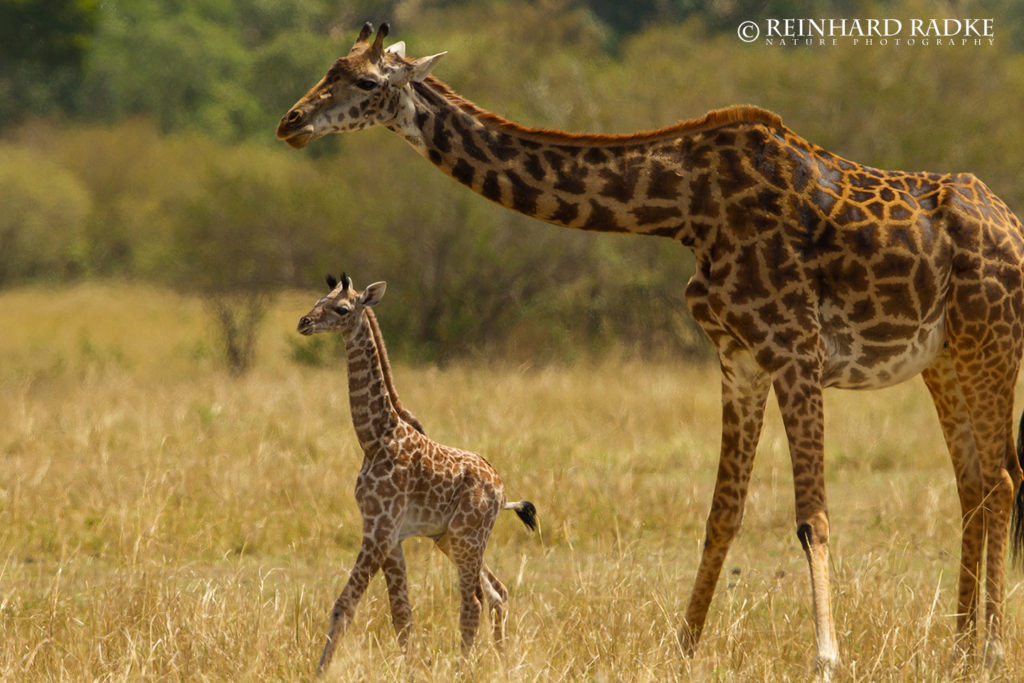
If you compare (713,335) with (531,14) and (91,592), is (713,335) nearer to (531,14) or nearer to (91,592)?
(91,592)

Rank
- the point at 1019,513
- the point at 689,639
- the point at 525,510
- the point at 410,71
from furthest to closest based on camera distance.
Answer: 1. the point at 1019,513
2. the point at 689,639
3. the point at 525,510
4. the point at 410,71

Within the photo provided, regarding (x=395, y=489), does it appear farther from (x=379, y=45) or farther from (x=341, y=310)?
(x=379, y=45)

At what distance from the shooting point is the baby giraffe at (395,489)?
4.61 metres

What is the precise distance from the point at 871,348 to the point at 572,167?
1.33 metres

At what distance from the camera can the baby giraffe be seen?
15.1ft

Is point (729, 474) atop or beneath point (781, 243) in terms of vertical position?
beneath

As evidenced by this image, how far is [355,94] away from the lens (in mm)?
4645

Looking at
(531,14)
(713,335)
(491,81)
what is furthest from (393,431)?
(531,14)

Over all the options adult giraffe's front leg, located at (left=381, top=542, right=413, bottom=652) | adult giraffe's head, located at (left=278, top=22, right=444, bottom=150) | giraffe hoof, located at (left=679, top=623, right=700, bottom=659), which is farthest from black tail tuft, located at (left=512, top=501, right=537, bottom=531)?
adult giraffe's head, located at (left=278, top=22, right=444, bottom=150)

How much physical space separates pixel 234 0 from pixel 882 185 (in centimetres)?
4025

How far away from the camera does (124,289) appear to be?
22.2 m

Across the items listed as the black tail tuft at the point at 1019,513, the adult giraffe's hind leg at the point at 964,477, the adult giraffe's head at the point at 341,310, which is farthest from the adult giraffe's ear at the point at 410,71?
the black tail tuft at the point at 1019,513

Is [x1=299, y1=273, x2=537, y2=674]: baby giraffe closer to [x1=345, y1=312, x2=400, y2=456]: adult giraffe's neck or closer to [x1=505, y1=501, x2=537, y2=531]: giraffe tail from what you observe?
[x1=345, y1=312, x2=400, y2=456]: adult giraffe's neck

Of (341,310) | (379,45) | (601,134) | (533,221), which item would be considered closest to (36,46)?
(533,221)
